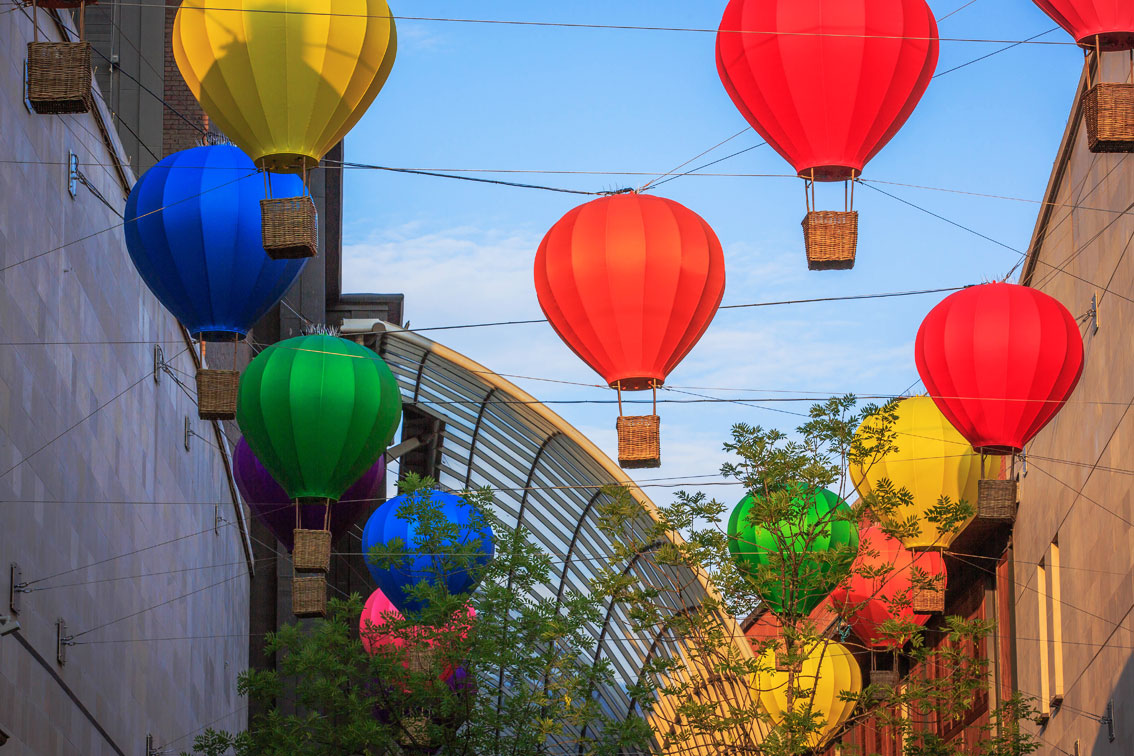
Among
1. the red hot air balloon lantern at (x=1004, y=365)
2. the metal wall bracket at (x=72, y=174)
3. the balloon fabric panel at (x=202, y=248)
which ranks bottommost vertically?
the red hot air balloon lantern at (x=1004, y=365)

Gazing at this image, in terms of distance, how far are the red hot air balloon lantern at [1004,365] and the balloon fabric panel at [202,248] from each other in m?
6.70

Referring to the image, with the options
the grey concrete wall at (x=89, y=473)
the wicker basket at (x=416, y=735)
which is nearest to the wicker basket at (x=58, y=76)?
the grey concrete wall at (x=89, y=473)

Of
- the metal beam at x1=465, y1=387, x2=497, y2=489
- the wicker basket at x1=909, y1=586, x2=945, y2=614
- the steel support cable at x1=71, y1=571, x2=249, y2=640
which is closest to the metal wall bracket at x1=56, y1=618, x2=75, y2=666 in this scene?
the steel support cable at x1=71, y1=571, x2=249, y2=640

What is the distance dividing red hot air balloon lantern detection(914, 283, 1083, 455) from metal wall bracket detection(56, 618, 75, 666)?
9887 millimetres

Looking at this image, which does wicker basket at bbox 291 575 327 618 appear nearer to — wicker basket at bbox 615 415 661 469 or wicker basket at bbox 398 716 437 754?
wicker basket at bbox 398 716 437 754

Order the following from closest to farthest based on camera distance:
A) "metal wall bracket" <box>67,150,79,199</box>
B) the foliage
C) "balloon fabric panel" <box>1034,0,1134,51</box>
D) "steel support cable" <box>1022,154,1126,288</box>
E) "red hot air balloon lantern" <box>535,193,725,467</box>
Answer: "balloon fabric panel" <box>1034,0,1134,51</box> < "red hot air balloon lantern" <box>535,193,725,467</box> < the foliage < "metal wall bracket" <box>67,150,79,199</box> < "steel support cable" <box>1022,154,1126,288</box>

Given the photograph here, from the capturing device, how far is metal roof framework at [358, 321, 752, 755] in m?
38.0

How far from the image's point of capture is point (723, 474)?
18.1m

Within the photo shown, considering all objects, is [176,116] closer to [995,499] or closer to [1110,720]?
[995,499]

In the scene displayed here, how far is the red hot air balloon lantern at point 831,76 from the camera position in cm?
1419

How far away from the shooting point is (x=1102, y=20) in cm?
1324

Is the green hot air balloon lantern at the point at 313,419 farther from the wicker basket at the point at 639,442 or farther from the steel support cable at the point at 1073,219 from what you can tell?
the steel support cable at the point at 1073,219

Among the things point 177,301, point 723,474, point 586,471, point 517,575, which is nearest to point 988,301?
point 723,474

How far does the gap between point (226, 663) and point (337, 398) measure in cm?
1441
